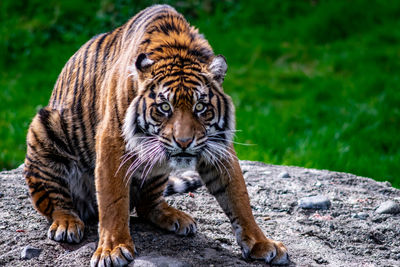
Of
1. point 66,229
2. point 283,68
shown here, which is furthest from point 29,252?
point 283,68

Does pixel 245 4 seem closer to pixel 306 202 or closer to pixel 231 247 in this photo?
pixel 306 202

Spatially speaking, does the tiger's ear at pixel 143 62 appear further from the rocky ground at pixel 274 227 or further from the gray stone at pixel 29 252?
the gray stone at pixel 29 252

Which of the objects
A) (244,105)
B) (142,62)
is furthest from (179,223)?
(244,105)

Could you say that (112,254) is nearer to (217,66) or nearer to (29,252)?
(29,252)

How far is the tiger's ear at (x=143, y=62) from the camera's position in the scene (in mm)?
3357

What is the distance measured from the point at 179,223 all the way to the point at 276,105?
15.2ft

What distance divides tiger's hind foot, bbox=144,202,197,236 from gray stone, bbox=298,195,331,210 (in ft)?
3.48

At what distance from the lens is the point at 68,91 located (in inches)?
165

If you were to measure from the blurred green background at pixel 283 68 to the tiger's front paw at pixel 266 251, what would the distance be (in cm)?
259

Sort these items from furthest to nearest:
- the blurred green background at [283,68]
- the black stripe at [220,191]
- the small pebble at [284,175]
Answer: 1. the blurred green background at [283,68]
2. the small pebble at [284,175]
3. the black stripe at [220,191]

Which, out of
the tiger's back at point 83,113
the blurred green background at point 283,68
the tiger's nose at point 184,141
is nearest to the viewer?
the tiger's nose at point 184,141

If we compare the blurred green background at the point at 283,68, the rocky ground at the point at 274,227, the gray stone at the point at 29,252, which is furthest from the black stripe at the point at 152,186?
the blurred green background at the point at 283,68

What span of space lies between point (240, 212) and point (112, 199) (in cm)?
81

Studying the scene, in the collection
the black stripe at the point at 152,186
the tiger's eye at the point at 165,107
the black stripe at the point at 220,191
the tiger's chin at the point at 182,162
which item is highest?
the tiger's eye at the point at 165,107
